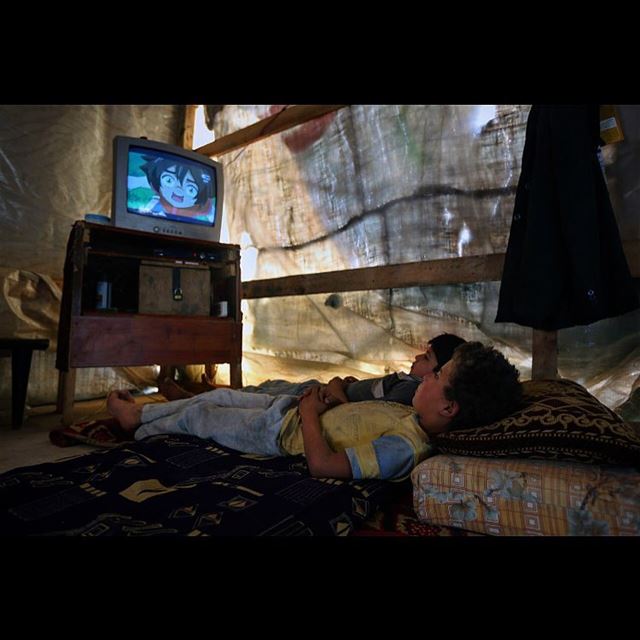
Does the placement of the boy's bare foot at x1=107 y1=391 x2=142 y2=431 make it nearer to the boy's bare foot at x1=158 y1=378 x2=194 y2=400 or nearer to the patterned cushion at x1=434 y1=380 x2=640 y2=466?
the boy's bare foot at x1=158 y1=378 x2=194 y2=400

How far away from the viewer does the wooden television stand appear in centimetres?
191

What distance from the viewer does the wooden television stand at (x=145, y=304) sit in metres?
1.91

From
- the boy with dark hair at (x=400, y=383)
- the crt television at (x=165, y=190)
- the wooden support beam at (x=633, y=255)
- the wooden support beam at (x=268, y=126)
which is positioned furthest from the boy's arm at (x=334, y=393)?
the wooden support beam at (x=268, y=126)

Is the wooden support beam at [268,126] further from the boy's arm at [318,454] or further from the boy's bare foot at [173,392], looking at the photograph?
the boy's arm at [318,454]

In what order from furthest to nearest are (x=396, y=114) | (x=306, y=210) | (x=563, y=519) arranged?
(x=306, y=210), (x=396, y=114), (x=563, y=519)

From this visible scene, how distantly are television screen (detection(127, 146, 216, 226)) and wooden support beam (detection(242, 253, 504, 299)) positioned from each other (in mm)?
545

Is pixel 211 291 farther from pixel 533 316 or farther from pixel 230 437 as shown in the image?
pixel 533 316

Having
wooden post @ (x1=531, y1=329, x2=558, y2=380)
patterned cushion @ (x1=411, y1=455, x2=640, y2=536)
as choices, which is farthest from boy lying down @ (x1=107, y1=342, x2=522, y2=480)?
wooden post @ (x1=531, y1=329, x2=558, y2=380)

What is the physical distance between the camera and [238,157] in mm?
2936

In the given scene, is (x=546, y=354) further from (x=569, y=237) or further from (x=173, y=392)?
(x=173, y=392)

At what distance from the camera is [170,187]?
2.32m
